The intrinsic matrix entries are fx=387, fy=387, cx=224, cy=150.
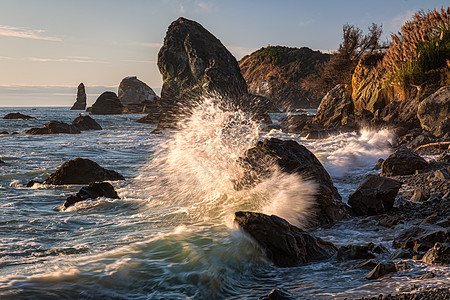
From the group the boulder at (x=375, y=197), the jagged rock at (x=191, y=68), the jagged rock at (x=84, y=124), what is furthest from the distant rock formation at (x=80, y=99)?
the boulder at (x=375, y=197)

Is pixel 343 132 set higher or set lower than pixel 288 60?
lower

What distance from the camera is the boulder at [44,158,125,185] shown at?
8.96 meters

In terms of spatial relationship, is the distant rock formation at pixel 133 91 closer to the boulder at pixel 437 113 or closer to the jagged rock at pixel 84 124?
the jagged rock at pixel 84 124

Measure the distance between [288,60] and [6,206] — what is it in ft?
384

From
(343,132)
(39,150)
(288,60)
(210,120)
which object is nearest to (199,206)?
(210,120)

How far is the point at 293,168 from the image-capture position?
248 inches

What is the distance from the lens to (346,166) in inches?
→ 409

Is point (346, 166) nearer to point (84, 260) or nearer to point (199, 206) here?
point (199, 206)

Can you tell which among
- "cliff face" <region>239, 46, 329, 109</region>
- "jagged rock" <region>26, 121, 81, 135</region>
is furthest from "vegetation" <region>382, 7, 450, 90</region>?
"cliff face" <region>239, 46, 329, 109</region>

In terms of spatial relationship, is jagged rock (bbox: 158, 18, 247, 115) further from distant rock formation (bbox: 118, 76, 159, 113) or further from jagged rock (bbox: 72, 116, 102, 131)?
distant rock formation (bbox: 118, 76, 159, 113)

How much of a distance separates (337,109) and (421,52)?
582 centimetres

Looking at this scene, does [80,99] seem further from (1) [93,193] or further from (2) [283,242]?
(2) [283,242]

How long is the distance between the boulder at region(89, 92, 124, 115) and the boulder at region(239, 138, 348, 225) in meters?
64.2

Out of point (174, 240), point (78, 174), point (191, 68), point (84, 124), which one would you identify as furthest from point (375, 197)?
point (191, 68)
